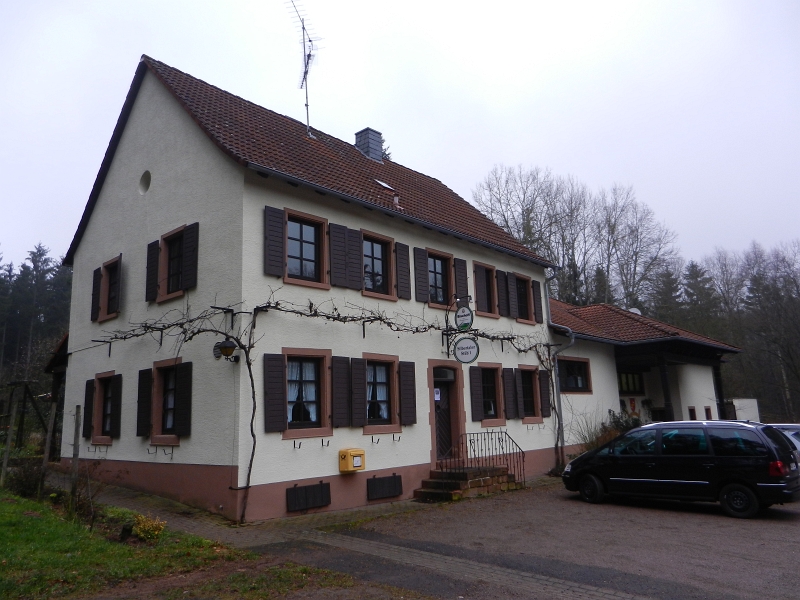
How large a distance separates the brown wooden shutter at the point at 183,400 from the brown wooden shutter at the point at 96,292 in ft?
14.9

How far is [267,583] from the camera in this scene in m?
6.87

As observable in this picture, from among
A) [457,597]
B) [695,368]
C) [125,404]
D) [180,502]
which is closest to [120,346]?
[125,404]

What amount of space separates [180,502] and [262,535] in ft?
9.69

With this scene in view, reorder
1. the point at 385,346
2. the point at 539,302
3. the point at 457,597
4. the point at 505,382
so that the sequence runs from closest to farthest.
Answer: the point at 457,597 < the point at 385,346 < the point at 505,382 < the point at 539,302

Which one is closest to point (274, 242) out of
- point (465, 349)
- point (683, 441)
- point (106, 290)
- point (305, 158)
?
point (305, 158)

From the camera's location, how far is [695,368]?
24453 mm

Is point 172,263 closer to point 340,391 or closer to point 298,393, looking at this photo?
point 298,393

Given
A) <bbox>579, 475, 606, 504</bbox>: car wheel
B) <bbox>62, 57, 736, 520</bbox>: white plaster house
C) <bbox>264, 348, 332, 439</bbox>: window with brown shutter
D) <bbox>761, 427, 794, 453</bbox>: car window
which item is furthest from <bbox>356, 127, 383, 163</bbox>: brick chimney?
<bbox>761, 427, 794, 453</bbox>: car window

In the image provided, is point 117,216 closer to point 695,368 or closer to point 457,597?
point 457,597

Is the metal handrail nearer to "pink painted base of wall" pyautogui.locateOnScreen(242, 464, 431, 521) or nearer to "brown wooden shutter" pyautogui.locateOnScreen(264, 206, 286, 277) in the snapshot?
"pink painted base of wall" pyautogui.locateOnScreen(242, 464, 431, 521)

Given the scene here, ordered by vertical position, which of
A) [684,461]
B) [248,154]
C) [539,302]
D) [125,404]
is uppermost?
[248,154]

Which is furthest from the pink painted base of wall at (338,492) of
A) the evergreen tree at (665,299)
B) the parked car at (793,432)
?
the evergreen tree at (665,299)

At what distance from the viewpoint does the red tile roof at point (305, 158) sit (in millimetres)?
12766

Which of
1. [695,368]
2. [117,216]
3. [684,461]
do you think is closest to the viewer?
[684,461]
